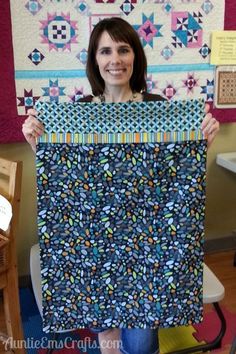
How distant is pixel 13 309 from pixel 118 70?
1.00m

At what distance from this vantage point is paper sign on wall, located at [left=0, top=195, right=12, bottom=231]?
149 cm

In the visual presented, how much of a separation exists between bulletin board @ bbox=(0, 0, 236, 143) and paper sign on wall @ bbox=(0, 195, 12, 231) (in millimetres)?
607

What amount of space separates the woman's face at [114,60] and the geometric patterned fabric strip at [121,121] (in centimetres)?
21

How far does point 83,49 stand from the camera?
2.05 m

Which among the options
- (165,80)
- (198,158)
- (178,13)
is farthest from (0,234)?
(178,13)

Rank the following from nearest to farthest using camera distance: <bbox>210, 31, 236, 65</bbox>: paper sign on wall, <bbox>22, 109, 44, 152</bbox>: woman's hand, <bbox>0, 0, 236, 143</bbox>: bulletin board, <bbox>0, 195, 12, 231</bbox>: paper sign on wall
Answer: <bbox>22, 109, 44, 152</bbox>: woman's hand → <bbox>0, 195, 12, 231</bbox>: paper sign on wall → <bbox>0, 0, 236, 143</bbox>: bulletin board → <bbox>210, 31, 236, 65</bbox>: paper sign on wall

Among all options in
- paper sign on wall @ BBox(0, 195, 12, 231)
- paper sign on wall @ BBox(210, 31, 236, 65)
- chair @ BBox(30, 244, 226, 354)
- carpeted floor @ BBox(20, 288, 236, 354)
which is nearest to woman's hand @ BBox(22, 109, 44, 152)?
paper sign on wall @ BBox(0, 195, 12, 231)

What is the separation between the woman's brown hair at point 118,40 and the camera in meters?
1.33

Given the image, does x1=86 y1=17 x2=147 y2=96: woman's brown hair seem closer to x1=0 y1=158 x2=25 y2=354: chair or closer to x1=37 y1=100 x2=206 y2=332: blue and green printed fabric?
x1=37 y1=100 x2=206 y2=332: blue and green printed fabric

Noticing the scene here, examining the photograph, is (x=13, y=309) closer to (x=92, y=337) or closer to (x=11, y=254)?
(x=11, y=254)

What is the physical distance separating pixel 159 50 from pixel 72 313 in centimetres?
A: 142

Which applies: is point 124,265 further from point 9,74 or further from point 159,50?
point 159,50

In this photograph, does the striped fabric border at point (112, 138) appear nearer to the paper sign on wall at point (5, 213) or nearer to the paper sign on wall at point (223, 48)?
the paper sign on wall at point (5, 213)

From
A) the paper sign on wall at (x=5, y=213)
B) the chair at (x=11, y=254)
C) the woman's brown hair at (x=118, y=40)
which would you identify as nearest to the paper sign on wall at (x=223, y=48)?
the woman's brown hair at (x=118, y=40)
